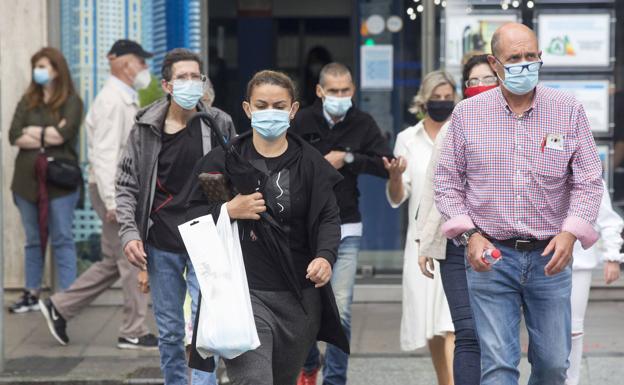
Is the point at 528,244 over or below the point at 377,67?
below

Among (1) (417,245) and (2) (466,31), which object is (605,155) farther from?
(1) (417,245)

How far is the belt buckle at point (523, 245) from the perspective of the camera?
5297 millimetres

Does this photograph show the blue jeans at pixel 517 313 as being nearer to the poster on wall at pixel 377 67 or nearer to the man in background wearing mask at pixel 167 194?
the man in background wearing mask at pixel 167 194

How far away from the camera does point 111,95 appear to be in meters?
8.71

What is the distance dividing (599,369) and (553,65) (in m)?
3.12

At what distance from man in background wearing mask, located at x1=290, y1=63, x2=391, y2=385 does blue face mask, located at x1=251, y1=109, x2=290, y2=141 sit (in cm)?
154

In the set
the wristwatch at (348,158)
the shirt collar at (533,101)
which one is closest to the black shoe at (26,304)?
the wristwatch at (348,158)

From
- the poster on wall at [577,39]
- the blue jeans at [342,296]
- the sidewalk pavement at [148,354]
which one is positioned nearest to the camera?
the blue jeans at [342,296]

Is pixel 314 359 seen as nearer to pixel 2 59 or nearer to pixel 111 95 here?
pixel 111 95

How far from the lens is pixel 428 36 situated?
33.8ft

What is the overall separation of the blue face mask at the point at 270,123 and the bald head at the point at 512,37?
0.91 meters

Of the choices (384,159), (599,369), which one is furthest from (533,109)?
(599,369)

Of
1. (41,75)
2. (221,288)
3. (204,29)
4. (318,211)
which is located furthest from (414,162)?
(204,29)

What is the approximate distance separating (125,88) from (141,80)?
278 mm
